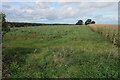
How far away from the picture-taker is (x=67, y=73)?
4879 mm

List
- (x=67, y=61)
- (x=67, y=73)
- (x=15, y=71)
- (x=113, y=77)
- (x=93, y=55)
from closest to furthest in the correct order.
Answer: (x=113, y=77) → (x=67, y=73) → (x=15, y=71) → (x=67, y=61) → (x=93, y=55)

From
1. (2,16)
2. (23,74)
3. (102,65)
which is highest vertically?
(2,16)

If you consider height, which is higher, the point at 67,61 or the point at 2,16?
the point at 2,16

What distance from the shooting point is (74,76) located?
15.2 feet

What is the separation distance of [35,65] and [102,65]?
13.3 feet

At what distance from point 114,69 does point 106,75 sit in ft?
2.50

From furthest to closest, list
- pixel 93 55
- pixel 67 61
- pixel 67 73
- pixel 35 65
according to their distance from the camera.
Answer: pixel 93 55, pixel 67 61, pixel 35 65, pixel 67 73

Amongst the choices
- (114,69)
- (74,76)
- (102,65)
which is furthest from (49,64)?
(114,69)

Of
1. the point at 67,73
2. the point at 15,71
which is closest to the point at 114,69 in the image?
the point at 67,73

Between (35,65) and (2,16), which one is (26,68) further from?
(2,16)

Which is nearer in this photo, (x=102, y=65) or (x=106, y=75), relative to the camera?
(x=106, y=75)

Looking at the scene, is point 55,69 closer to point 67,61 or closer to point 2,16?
point 67,61

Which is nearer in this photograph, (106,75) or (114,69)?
(106,75)

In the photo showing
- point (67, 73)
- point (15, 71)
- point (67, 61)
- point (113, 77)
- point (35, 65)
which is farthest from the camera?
point (67, 61)
